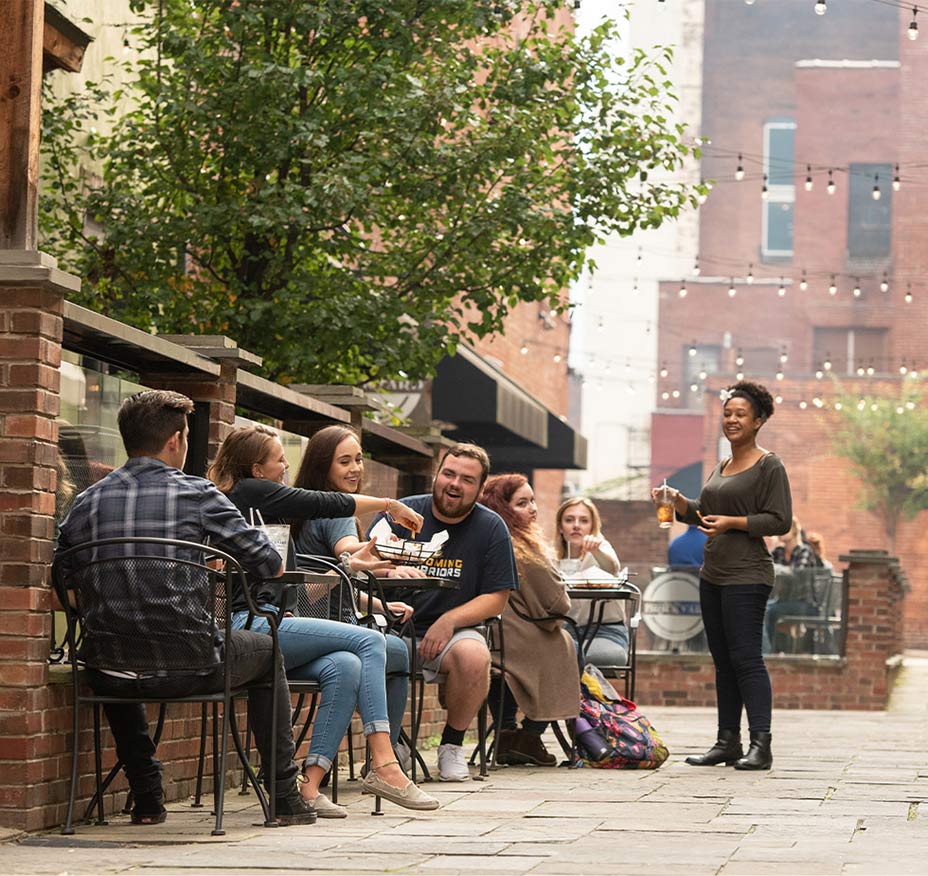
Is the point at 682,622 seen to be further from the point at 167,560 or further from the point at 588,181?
the point at 167,560

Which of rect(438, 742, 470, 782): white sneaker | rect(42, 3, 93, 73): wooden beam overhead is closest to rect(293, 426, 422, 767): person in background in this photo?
rect(438, 742, 470, 782): white sneaker

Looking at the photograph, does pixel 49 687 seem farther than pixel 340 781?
No

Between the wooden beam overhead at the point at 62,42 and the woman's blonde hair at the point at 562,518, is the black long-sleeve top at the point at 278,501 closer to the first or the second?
the wooden beam overhead at the point at 62,42

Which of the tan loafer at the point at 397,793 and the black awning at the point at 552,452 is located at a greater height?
the black awning at the point at 552,452

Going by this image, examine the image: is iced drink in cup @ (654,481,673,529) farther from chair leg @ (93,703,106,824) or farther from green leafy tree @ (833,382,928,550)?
green leafy tree @ (833,382,928,550)

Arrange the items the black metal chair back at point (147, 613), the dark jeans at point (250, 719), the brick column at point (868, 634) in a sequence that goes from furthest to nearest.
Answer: the brick column at point (868, 634), the dark jeans at point (250, 719), the black metal chair back at point (147, 613)

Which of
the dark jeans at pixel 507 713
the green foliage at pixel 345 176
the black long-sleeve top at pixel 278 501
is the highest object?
the green foliage at pixel 345 176

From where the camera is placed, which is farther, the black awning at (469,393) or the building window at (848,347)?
the building window at (848,347)

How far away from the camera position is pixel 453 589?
7965 millimetres

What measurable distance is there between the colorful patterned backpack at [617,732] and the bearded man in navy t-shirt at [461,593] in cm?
115

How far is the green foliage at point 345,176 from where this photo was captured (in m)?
11.3

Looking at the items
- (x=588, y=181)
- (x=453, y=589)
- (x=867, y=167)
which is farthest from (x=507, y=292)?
(x=867, y=167)

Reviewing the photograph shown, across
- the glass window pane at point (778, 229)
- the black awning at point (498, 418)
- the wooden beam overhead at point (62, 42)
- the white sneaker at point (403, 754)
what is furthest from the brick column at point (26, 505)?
the glass window pane at point (778, 229)

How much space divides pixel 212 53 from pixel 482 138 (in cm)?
177
